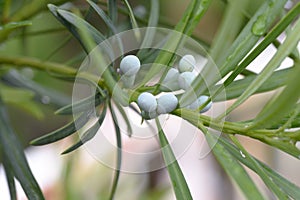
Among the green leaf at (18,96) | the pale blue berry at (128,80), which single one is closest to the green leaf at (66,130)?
the pale blue berry at (128,80)

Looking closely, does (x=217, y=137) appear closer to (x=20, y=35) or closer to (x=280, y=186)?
(x=280, y=186)

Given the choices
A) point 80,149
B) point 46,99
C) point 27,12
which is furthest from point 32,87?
point 80,149

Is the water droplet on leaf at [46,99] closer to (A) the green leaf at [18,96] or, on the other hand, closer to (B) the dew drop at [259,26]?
(A) the green leaf at [18,96]

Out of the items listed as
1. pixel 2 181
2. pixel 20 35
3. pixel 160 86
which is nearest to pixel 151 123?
pixel 160 86

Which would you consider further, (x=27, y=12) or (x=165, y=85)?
(x=27, y=12)

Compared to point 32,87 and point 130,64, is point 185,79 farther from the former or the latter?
point 32,87

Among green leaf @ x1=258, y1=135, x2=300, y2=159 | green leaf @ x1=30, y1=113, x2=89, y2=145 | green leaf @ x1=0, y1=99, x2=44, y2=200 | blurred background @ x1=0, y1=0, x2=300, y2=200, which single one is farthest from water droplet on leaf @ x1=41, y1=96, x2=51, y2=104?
green leaf @ x1=258, y1=135, x2=300, y2=159

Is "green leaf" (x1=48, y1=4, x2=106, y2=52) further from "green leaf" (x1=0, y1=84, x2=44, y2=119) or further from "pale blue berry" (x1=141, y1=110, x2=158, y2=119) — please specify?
"green leaf" (x1=0, y1=84, x2=44, y2=119)
